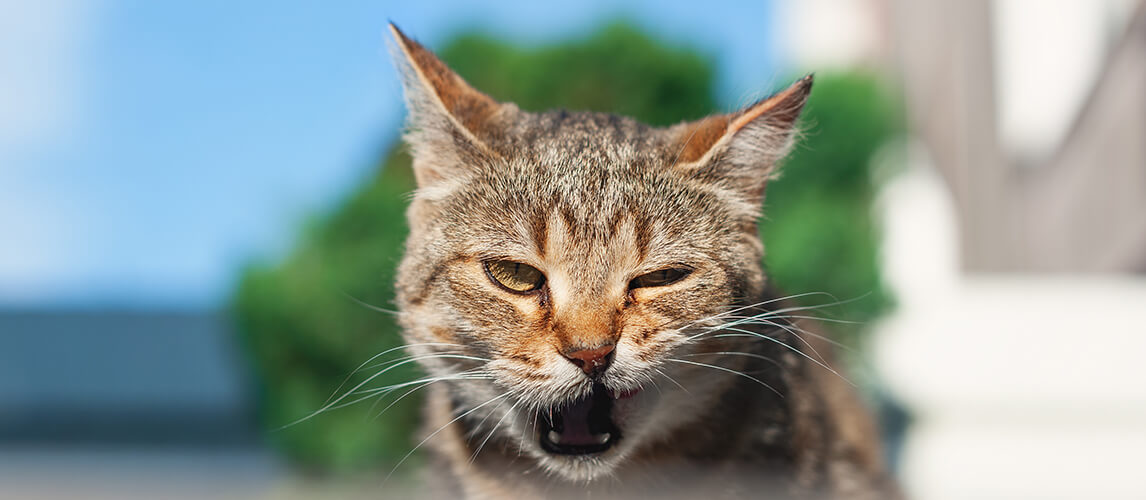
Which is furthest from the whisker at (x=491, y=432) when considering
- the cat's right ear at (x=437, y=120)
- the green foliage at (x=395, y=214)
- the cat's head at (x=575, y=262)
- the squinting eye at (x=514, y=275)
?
the green foliage at (x=395, y=214)

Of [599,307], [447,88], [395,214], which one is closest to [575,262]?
[599,307]

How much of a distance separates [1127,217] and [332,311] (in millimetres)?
2091

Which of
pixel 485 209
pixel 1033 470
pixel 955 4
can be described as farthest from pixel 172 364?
pixel 955 4

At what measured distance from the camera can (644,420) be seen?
0.77m

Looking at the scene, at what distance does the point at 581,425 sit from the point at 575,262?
0.51ft

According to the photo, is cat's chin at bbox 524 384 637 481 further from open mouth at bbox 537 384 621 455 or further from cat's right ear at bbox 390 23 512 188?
cat's right ear at bbox 390 23 512 188

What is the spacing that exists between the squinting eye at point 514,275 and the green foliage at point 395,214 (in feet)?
4.12

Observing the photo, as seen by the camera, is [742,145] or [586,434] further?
[742,145]

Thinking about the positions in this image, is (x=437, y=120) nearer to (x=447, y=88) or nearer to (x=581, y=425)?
(x=447, y=88)

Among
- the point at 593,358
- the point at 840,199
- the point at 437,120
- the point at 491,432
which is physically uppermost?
the point at 840,199

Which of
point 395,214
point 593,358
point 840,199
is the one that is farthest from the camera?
point 840,199

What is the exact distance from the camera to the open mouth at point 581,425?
0.74 metres

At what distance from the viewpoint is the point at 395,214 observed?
2086 mm

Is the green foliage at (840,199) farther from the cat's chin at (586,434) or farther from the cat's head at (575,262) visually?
the cat's chin at (586,434)
